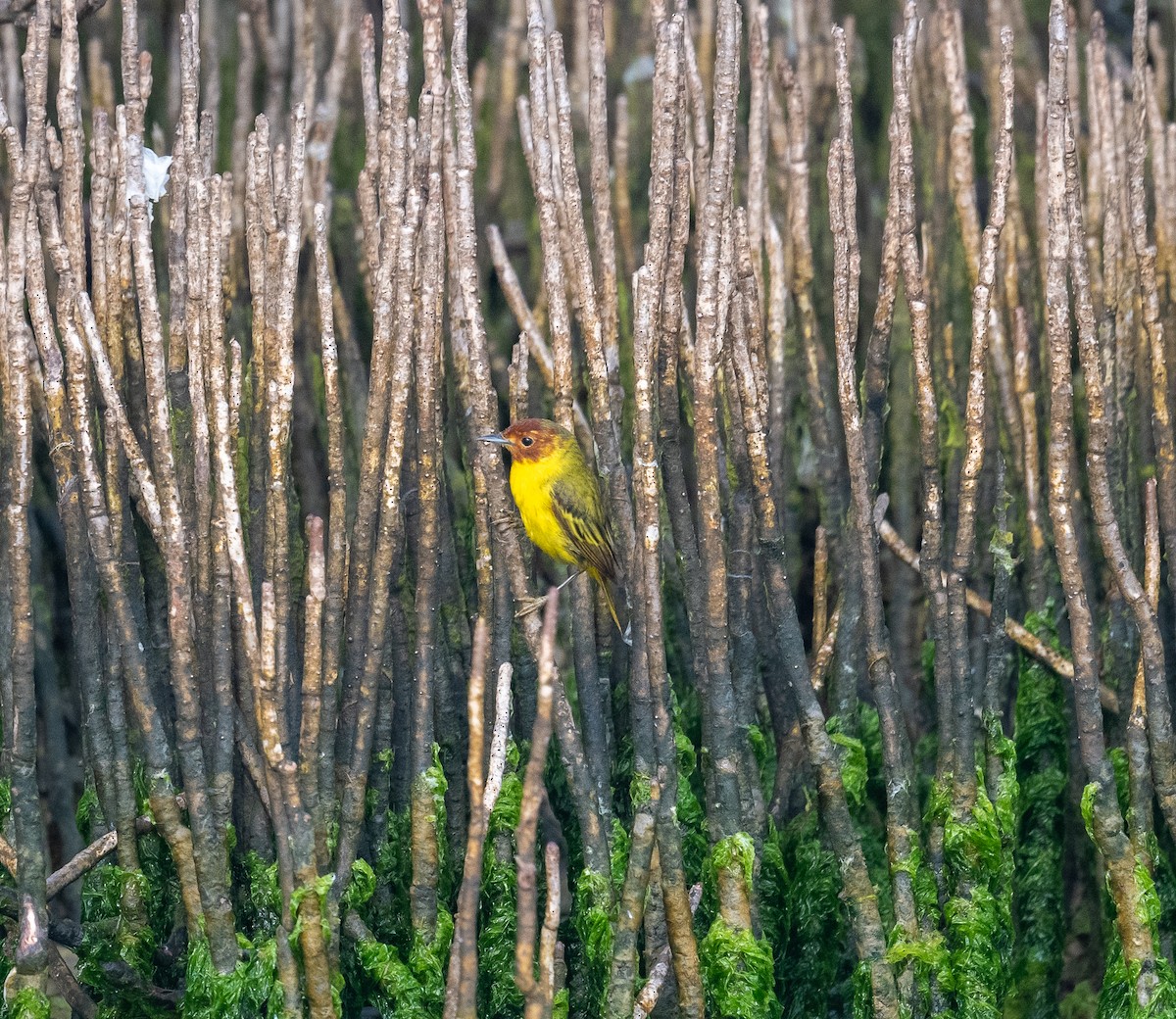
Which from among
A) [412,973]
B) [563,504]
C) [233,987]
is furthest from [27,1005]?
[563,504]

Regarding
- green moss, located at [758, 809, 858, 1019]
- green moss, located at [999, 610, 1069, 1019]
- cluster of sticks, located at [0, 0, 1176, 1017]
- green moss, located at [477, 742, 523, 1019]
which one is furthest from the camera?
green moss, located at [999, 610, 1069, 1019]

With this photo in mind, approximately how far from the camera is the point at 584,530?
4703 mm

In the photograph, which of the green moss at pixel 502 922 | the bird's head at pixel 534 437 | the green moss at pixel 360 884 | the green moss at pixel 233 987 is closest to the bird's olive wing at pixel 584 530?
the bird's head at pixel 534 437

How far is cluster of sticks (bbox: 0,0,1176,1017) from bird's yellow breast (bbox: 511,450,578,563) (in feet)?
1.01

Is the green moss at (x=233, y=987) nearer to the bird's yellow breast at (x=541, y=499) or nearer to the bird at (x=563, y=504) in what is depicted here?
the bird at (x=563, y=504)

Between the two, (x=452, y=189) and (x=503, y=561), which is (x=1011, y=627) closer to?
(x=503, y=561)

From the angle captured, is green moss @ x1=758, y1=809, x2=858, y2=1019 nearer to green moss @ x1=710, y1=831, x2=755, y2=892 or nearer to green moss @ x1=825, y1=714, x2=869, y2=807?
green moss @ x1=825, y1=714, x2=869, y2=807

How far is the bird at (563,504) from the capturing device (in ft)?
14.9

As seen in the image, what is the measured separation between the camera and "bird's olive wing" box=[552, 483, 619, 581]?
464cm

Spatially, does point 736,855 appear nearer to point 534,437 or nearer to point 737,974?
point 737,974

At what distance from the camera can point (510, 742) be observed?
163 inches

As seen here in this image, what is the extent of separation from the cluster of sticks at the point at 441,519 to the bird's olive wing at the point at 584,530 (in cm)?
33

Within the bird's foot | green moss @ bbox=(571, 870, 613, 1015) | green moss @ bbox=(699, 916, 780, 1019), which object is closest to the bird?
the bird's foot

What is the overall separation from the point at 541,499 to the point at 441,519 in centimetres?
66
